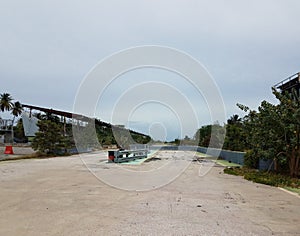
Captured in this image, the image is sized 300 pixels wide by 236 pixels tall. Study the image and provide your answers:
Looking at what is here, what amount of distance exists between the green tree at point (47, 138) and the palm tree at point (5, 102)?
37.5 meters

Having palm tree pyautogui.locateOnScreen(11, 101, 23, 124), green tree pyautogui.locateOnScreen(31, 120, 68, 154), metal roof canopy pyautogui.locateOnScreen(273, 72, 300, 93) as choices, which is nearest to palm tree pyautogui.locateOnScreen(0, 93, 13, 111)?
palm tree pyautogui.locateOnScreen(11, 101, 23, 124)

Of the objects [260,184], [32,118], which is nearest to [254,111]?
[260,184]

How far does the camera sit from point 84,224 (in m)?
5.21

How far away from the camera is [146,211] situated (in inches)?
247

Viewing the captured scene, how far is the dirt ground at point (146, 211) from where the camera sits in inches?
196

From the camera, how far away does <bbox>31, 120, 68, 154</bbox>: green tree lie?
26797 millimetres

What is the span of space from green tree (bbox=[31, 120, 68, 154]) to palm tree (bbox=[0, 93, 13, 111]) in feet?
123

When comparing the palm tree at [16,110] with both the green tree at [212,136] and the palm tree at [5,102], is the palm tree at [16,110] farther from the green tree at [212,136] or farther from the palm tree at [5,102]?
the green tree at [212,136]

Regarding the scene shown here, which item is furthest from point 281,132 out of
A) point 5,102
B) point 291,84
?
point 5,102

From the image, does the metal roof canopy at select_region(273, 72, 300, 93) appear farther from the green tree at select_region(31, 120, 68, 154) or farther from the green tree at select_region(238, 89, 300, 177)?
the green tree at select_region(31, 120, 68, 154)

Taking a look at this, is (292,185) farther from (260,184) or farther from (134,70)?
(134,70)

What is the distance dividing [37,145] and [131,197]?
21213 millimetres

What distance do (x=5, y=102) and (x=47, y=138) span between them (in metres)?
38.4

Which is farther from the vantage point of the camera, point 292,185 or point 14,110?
point 14,110
